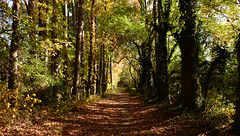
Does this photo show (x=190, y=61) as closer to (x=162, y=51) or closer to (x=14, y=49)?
(x=162, y=51)

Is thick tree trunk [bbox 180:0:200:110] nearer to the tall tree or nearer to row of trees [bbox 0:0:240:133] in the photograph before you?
row of trees [bbox 0:0:240:133]

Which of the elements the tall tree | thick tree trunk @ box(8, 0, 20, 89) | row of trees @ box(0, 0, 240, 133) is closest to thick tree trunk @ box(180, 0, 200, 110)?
row of trees @ box(0, 0, 240, 133)

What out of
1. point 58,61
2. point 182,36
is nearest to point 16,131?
point 58,61

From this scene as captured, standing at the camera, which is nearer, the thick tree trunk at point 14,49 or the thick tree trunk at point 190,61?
the thick tree trunk at point 14,49

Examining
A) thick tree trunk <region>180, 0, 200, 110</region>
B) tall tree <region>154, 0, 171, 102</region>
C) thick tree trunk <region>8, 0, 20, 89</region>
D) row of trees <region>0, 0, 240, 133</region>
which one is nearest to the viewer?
thick tree trunk <region>8, 0, 20, 89</region>

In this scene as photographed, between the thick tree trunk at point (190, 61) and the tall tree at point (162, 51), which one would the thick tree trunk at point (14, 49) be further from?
the tall tree at point (162, 51)

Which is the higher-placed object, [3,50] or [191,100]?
[3,50]

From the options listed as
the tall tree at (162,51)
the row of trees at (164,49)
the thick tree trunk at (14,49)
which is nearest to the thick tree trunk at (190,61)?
the row of trees at (164,49)

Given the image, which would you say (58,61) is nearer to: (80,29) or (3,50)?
(80,29)

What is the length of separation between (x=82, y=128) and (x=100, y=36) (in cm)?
1376

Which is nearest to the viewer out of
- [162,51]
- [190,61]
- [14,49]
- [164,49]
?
[14,49]

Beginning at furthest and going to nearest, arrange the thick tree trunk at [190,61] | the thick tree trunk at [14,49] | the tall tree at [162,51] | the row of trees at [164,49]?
the tall tree at [162,51] → the thick tree trunk at [190,61] → the row of trees at [164,49] → the thick tree trunk at [14,49]

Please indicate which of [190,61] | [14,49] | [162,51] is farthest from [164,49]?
[14,49]

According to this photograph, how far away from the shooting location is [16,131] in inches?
197
